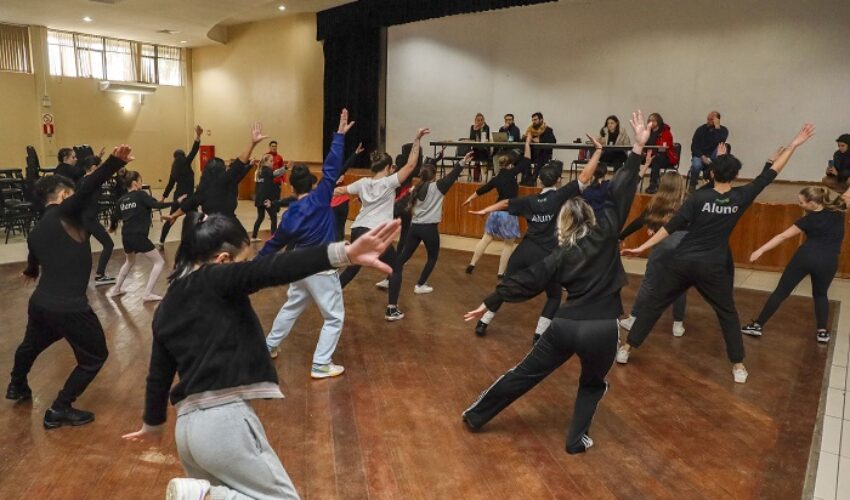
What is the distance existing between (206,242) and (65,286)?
197 cm

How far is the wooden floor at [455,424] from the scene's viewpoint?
10.3 ft

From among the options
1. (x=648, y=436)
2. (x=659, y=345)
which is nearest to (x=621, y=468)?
(x=648, y=436)

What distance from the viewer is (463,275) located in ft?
26.6

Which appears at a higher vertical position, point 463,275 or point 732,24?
point 732,24

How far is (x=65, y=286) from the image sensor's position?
3.45 metres

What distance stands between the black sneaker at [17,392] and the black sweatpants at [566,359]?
113 inches

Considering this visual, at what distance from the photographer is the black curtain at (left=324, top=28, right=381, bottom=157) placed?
1570 centimetres

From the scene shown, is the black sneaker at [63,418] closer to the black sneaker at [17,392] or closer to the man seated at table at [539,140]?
the black sneaker at [17,392]

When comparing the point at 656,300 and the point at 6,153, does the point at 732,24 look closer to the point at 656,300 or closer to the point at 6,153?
the point at 656,300

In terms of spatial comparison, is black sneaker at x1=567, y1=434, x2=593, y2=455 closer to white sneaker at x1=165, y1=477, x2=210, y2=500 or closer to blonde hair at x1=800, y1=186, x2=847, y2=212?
white sneaker at x1=165, y1=477, x2=210, y2=500

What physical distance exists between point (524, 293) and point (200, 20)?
48.3ft

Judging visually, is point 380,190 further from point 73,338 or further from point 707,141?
point 707,141

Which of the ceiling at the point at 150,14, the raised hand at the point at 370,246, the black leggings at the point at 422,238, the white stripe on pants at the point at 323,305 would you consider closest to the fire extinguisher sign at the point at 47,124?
the ceiling at the point at 150,14

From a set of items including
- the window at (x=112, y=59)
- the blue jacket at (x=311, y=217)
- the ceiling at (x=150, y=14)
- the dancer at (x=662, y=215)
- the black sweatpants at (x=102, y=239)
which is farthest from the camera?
the window at (x=112, y=59)
